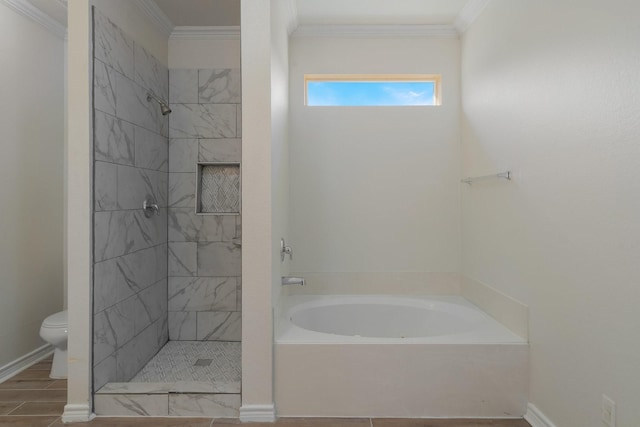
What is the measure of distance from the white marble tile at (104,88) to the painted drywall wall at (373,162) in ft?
4.00

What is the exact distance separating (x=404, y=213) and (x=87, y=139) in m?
2.13

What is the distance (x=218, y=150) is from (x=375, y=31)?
4.91ft

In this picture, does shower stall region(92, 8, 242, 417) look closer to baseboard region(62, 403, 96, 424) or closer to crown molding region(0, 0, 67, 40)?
baseboard region(62, 403, 96, 424)

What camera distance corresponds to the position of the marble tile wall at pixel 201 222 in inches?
120

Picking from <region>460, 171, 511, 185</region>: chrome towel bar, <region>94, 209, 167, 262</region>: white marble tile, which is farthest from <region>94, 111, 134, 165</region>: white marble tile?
<region>460, 171, 511, 185</region>: chrome towel bar

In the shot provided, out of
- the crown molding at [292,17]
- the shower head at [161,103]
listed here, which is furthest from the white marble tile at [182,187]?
the crown molding at [292,17]

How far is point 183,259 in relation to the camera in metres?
3.06

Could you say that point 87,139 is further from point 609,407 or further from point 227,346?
point 609,407

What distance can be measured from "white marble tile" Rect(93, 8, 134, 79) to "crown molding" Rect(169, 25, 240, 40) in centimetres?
62

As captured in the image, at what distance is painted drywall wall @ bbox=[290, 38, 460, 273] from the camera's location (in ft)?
9.72

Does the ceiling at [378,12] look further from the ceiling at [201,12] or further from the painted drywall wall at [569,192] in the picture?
the ceiling at [201,12]

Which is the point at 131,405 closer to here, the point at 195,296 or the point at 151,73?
the point at 195,296

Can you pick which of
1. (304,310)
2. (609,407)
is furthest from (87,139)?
(609,407)

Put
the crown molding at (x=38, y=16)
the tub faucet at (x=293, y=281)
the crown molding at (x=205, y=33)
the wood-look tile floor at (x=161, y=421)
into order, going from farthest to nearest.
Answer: the crown molding at (x=205, y=33) → the crown molding at (x=38, y=16) → the tub faucet at (x=293, y=281) → the wood-look tile floor at (x=161, y=421)
